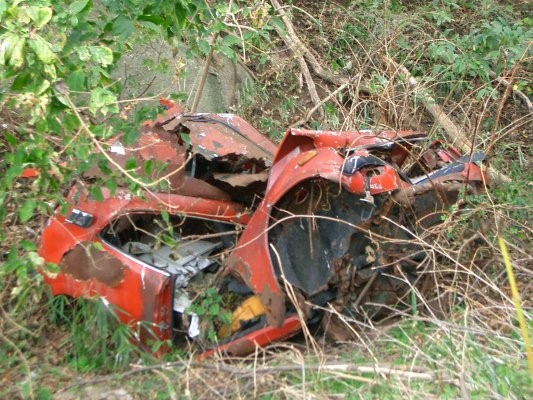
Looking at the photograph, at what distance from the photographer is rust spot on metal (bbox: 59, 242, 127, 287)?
459 cm

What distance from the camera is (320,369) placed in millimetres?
3816

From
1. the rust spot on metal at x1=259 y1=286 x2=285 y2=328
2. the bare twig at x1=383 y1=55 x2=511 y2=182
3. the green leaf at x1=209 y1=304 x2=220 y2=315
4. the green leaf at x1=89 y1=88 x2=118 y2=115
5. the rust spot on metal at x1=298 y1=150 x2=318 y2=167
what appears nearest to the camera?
the green leaf at x1=89 y1=88 x2=118 y2=115

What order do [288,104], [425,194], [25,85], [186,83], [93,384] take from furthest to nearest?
1. [288,104]
2. [186,83]
3. [425,194]
4. [93,384]
5. [25,85]

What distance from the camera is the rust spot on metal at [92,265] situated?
4594 mm

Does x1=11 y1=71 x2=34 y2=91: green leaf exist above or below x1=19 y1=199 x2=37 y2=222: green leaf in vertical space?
above

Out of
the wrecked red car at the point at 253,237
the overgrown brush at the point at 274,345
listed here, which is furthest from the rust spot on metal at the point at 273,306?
the overgrown brush at the point at 274,345

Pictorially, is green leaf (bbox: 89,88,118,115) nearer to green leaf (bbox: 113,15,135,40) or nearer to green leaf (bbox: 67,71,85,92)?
green leaf (bbox: 67,71,85,92)

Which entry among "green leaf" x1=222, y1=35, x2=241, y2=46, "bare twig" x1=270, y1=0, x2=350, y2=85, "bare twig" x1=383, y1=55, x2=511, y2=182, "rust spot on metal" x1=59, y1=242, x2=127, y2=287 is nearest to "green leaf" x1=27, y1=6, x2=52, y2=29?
"rust spot on metal" x1=59, y1=242, x2=127, y2=287

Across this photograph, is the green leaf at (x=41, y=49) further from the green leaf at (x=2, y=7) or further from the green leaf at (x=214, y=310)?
the green leaf at (x=214, y=310)

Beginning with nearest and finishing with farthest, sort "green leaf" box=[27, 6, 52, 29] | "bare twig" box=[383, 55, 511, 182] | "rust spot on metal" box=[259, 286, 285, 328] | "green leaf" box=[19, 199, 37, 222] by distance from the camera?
1. "green leaf" box=[27, 6, 52, 29]
2. "green leaf" box=[19, 199, 37, 222]
3. "rust spot on metal" box=[259, 286, 285, 328]
4. "bare twig" box=[383, 55, 511, 182]

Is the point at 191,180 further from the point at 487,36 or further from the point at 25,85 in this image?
the point at 487,36

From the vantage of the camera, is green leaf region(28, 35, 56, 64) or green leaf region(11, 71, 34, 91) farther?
green leaf region(11, 71, 34, 91)

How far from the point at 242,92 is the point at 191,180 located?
342cm

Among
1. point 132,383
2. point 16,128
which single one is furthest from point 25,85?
point 132,383
